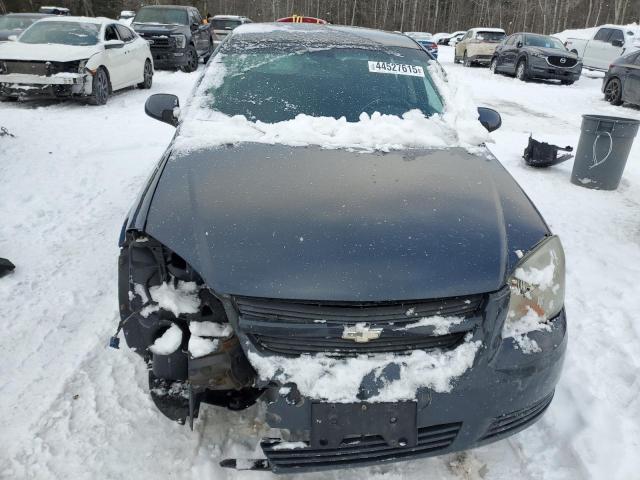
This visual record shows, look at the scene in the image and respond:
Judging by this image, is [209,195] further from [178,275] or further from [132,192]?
[132,192]

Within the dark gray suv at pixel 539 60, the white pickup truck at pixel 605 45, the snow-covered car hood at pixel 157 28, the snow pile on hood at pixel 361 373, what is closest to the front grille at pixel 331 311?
the snow pile on hood at pixel 361 373

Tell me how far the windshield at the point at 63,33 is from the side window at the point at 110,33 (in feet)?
0.52

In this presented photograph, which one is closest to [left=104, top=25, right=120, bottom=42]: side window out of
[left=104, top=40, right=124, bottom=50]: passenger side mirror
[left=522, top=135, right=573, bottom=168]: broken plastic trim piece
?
[left=104, top=40, right=124, bottom=50]: passenger side mirror

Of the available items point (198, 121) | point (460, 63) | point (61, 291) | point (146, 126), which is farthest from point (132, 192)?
point (460, 63)

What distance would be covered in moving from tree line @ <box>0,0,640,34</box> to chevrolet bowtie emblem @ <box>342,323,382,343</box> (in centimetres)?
4577

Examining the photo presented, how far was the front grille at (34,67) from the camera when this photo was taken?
27.1ft

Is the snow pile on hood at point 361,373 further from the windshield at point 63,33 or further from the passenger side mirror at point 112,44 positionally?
the windshield at point 63,33

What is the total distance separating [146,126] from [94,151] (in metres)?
1.54

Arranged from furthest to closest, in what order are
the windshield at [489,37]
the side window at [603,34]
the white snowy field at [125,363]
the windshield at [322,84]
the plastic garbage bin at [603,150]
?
the windshield at [489,37] < the side window at [603,34] < the plastic garbage bin at [603,150] < the windshield at [322,84] < the white snowy field at [125,363]

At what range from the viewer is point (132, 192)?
509cm

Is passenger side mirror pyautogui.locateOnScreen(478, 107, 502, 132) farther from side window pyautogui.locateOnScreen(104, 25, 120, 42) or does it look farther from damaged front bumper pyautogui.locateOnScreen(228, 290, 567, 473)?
side window pyautogui.locateOnScreen(104, 25, 120, 42)

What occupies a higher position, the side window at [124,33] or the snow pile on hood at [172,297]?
the side window at [124,33]

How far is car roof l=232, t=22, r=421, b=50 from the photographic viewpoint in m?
3.65

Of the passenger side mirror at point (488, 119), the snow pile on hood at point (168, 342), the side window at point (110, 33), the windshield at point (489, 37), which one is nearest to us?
the snow pile on hood at point (168, 342)
